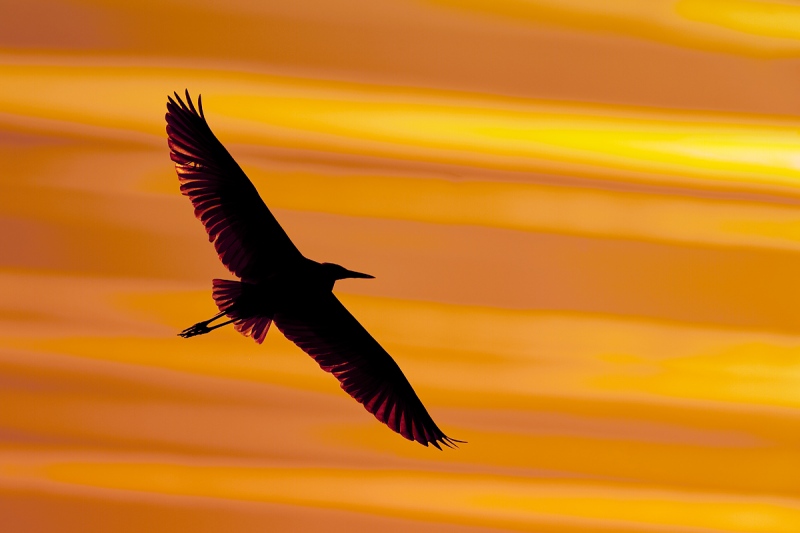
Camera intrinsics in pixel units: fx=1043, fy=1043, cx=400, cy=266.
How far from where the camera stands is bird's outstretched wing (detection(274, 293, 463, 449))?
1.47m

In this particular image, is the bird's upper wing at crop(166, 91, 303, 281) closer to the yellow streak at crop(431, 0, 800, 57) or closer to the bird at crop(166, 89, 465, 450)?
the bird at crop(166, 89, 465, 450)

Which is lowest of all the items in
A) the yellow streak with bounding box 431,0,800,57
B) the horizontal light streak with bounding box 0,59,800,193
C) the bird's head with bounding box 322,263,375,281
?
the bird's head with bounding box 322,263,375,281

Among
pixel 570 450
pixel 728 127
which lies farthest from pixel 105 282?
pixel 728 127

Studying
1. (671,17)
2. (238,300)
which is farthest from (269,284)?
(671,17)

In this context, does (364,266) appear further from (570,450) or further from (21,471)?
(21,471)

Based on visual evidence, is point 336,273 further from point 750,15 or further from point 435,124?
point 750,15

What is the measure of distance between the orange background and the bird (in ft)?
0.69

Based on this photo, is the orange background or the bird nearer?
the bird

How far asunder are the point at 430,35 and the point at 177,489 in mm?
855

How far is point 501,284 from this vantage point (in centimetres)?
174

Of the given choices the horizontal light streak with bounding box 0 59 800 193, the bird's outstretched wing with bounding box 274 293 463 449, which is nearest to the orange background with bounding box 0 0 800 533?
the horizontal light streak with bounding box 0 59 800 193

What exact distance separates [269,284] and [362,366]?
Answer: 18 centimetres

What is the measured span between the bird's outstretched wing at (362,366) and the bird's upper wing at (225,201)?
0.09 m

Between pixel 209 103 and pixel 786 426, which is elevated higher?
pixel 209 103
